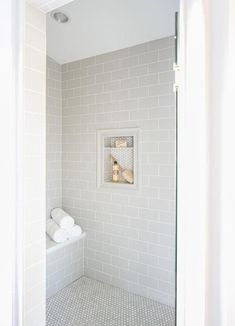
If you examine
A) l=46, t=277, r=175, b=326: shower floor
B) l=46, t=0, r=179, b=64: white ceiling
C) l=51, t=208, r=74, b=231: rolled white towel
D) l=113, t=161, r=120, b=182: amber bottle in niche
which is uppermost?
l=46, t=0, r=179, b=64: white ceiling

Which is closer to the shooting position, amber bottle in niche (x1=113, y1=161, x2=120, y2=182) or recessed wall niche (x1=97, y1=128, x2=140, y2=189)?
recessed wall niche (x1=97, y1=128, x2=140, y2=189)

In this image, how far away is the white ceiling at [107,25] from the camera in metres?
1.91

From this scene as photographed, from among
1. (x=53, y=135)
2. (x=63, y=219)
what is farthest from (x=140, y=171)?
(x=53, y=135)

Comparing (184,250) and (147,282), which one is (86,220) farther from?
(184,250)

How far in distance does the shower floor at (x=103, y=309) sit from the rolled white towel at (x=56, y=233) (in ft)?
1.74

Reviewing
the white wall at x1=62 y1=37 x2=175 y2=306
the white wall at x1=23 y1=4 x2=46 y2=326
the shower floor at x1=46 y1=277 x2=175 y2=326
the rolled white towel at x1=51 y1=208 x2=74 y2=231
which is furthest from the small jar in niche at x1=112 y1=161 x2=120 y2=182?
the white wall at x1=23 y1=4 x2=46 y2=326

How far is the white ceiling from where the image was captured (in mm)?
1914

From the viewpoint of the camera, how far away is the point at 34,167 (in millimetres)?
1190

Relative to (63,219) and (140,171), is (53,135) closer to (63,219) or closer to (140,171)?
(63,219)

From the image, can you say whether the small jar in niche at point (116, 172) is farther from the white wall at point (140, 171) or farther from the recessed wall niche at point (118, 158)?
the white wall at point (140, 171)

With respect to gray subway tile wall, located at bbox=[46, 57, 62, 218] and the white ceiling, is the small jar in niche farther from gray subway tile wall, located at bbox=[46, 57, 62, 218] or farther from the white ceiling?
the white ceiling

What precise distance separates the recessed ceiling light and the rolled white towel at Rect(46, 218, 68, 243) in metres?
2.07

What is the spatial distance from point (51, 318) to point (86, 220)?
0.99 metres

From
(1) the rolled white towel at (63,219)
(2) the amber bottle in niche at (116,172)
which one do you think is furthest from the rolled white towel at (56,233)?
(2) the amber bottle in niche at (116,172)
